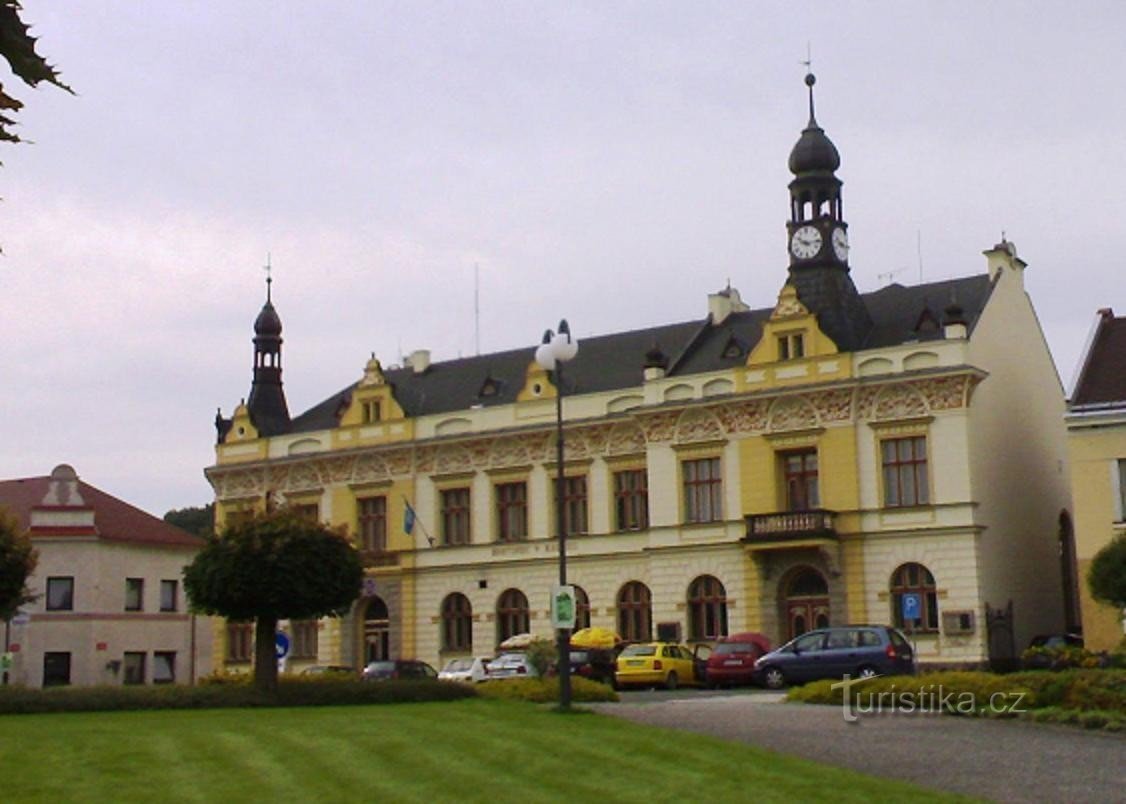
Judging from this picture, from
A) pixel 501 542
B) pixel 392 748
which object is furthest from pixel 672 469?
pixel 392 748

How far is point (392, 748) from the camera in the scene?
17781mm

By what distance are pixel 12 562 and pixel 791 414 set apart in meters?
27.7

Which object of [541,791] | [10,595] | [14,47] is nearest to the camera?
[14,47]

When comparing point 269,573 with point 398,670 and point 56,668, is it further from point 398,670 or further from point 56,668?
point 56,668

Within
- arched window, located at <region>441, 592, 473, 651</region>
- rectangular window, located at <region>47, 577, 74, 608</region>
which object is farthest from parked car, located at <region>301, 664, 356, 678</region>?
rectangular window, located at <region>47, 577, 74, 608</region>

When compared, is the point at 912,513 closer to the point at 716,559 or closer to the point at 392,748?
the point at 716,559

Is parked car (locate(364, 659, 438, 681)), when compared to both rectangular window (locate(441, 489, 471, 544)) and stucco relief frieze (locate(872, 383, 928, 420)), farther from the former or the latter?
stucco relief frieze (locate(872, 383, 928, 420))

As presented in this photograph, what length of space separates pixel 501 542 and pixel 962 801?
44566 mm

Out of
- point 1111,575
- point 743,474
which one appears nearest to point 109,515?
point 743,474

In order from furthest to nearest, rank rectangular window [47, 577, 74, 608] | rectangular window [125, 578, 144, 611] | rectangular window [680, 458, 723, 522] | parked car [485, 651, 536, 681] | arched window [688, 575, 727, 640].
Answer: rectangular window [125, 578, 144, 611]
rectangular window [47, 577, 74, 608]
rectangular window [680, 458, 723, 522]
arched window [688, 575, 727, 640]
parked car [485, 651, 536, 681]

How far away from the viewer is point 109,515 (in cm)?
6669

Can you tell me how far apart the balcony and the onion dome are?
12991mm

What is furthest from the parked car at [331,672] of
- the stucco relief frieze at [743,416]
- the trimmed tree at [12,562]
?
the stucco relief frieze at [743,416]

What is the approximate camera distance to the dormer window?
172 ft
